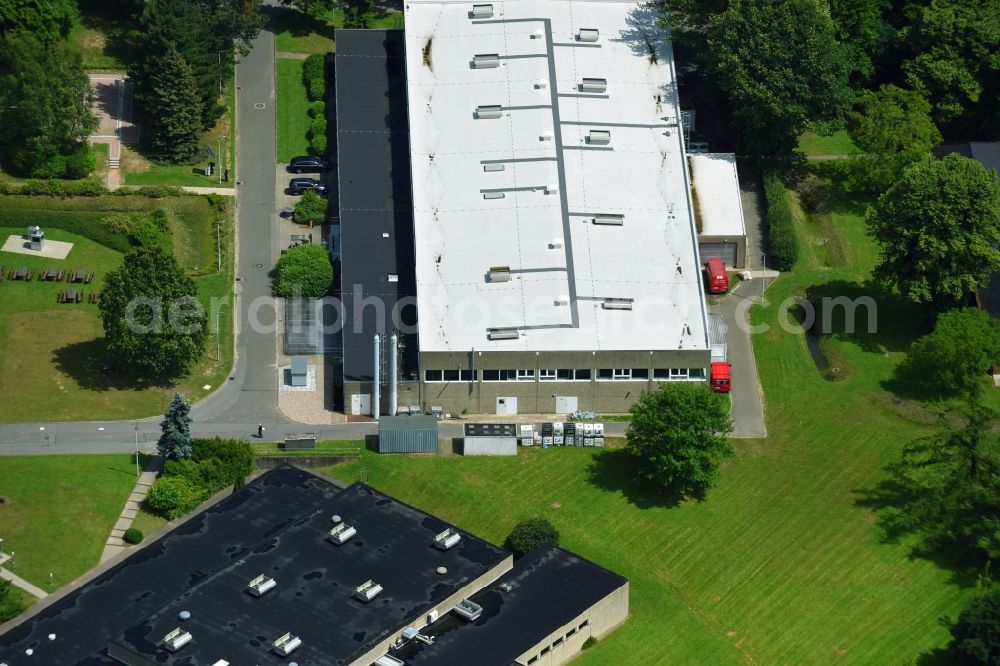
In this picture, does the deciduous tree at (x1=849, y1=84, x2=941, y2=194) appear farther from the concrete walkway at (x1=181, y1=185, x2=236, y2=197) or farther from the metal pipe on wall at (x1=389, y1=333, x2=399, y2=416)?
the concrete walkway at (x1=181, y1=185, x2=236, y2=197)

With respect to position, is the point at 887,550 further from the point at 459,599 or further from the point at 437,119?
the point at 437,119

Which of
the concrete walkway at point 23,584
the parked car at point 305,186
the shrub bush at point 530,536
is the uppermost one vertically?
the parked car at point 305,186

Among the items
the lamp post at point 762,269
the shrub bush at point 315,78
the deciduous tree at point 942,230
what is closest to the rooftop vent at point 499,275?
A: the lamp post at point 762,269

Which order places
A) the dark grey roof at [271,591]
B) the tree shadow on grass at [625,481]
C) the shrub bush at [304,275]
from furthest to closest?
1. the shrub bush at [304,275]
2. the tree shadow on grass at [625,481]
3. the dark grey roof at [271,591]

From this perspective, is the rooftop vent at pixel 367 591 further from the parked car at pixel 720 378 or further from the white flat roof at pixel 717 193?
the white flat roof at pixel 717 193

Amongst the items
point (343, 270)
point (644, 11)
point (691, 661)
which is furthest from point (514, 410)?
point (644, 11)

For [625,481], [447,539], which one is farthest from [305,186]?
[447,539]

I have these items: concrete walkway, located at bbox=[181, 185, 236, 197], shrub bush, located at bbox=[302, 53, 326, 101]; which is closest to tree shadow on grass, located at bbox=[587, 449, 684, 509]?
concrete walkway, located at bbox=[181, 185, 236, 197]
